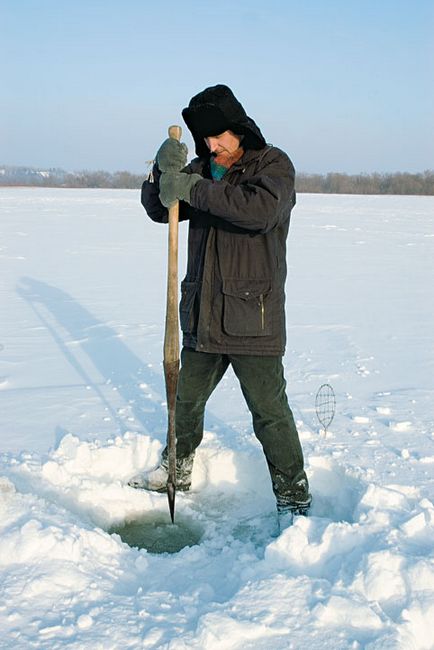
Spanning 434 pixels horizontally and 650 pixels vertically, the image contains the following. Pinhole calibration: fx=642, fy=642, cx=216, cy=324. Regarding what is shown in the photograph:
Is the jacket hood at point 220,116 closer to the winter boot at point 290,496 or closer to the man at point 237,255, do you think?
the man at point 237,255

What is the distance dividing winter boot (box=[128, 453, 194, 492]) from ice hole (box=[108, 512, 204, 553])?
0.16 meters

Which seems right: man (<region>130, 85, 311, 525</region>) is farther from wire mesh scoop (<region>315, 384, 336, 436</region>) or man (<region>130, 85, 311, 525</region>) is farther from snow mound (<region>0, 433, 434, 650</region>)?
wire mesh scoop (<region>315, 384, 336, 436</region>)

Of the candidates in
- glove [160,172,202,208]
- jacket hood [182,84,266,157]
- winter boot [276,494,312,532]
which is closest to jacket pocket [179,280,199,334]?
glove [160,172,202,208]

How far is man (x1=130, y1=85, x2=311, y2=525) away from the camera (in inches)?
104

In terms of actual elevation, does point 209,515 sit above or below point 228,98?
below

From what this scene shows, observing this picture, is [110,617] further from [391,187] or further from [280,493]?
[391,187]

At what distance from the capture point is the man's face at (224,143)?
2795 millimetres

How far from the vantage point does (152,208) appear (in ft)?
10.00

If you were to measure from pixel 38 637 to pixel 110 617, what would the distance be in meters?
0.24

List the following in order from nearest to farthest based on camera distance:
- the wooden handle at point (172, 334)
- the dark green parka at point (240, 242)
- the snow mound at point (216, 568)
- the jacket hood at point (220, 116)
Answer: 1. the snow mound at point (216, 568)
2. the dark green parka at point (240, 242)
3. the jacket hood at point (220, 116)
4. the wooden handle at point (172, 334)

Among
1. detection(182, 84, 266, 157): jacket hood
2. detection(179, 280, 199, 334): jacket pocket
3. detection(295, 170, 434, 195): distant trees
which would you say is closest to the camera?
detection(182, 84, 266, 157): jacket hood

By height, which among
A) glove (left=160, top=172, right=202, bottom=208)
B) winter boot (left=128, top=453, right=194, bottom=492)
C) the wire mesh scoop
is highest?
glove (left=160, top=172, right=202, bottom=208)

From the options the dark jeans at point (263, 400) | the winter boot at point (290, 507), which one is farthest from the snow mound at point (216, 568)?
the dark jeans at point (263, 400)

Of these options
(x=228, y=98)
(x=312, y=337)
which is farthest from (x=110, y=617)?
(x=312, y=337)
